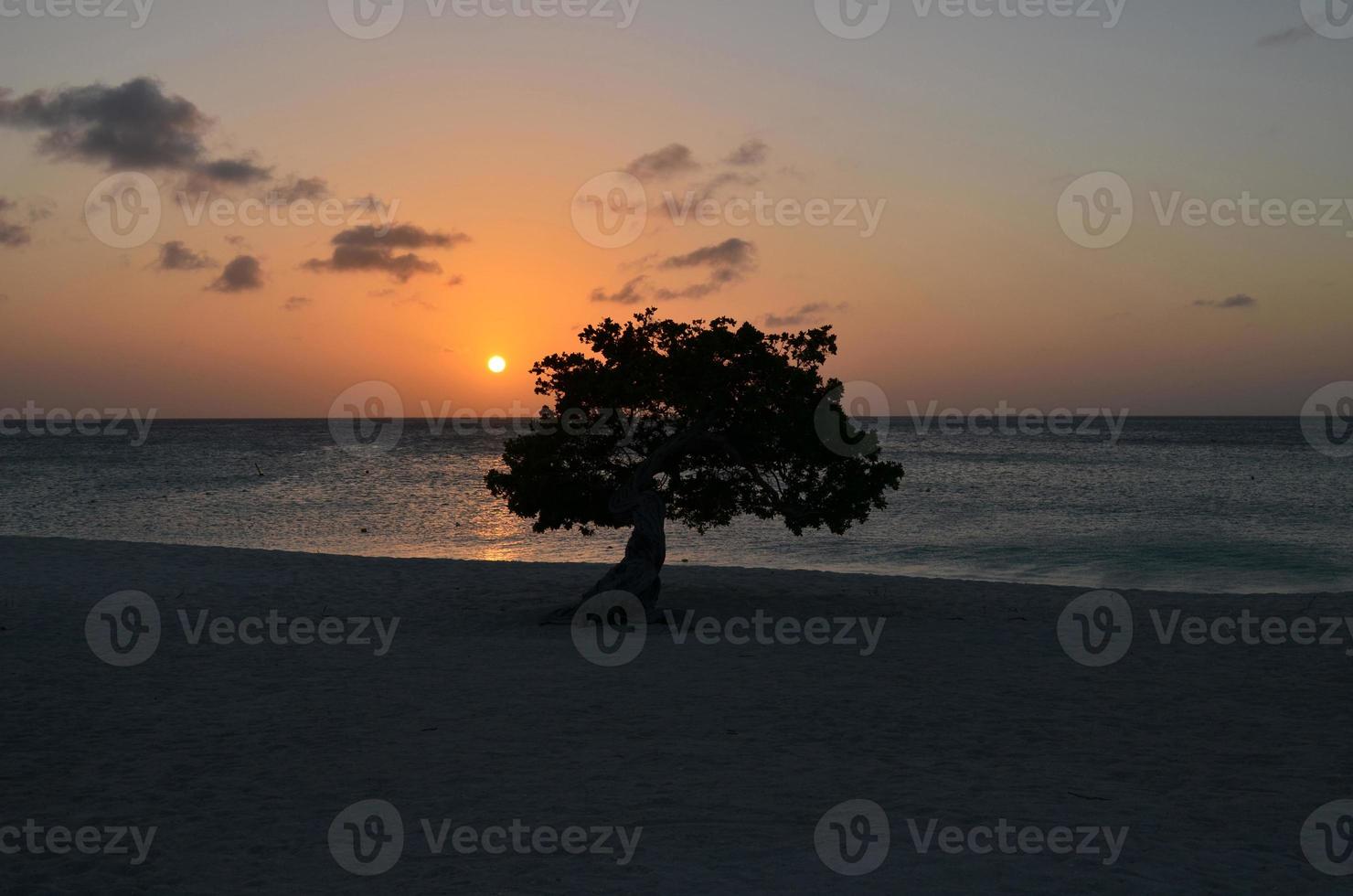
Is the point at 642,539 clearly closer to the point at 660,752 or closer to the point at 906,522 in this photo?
the point at 660,752

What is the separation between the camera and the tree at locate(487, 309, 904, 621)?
68.4ft

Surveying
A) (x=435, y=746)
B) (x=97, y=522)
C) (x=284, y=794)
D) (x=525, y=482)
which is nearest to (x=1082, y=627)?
(x=525, y=482)

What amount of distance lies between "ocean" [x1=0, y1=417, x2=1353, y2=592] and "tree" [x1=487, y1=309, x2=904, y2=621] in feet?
42.9

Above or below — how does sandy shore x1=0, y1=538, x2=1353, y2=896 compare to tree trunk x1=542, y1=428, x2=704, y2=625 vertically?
below

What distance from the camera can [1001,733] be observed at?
12805 millimetres

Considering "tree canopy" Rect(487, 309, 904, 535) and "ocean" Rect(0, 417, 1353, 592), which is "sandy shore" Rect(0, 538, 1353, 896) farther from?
"ocean" Rect(0, 417, 1353, 592)

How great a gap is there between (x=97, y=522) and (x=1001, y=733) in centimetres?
4943

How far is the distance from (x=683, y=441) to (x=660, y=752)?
32.8 ft

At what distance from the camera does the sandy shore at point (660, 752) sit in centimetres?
855

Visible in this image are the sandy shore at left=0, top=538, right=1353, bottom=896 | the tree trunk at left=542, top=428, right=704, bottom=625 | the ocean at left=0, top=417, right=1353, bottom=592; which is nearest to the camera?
the sandy shore at left=0, top=538, right=1353, bottom=896

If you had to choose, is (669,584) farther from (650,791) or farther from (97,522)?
(97,522)

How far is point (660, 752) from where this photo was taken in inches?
468

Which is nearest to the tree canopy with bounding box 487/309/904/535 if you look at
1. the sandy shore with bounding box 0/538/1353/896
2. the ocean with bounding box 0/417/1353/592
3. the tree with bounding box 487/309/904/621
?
the tree with bounding box 487/309/904/621

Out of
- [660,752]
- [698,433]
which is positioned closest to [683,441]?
[698,433]
